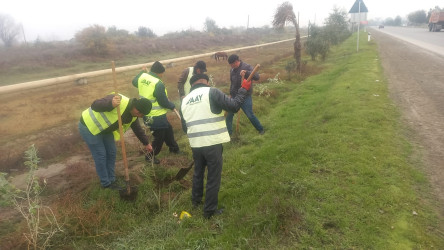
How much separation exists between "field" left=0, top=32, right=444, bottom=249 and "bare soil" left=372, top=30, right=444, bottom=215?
0.63ft

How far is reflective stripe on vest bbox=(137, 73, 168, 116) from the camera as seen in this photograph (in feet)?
15.6

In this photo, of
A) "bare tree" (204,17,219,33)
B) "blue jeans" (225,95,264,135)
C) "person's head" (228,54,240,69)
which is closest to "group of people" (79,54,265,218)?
"person's head" (228,54,240,69)

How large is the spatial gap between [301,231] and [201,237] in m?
1.09

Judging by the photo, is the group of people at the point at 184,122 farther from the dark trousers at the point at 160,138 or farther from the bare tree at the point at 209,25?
the bare tree at the point at 209,25

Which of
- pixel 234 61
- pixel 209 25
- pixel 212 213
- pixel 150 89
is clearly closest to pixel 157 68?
pixel 150 89

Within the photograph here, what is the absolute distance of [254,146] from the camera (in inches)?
225

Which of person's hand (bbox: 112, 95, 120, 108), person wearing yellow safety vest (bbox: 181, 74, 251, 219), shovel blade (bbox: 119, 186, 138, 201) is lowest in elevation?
shovel blade (bbox: 119, 186, 138, 201)

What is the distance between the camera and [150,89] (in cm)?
476

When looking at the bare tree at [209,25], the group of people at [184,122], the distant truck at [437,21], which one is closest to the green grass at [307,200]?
the group of people at [184,122]

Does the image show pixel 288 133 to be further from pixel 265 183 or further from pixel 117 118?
pixel 117 118

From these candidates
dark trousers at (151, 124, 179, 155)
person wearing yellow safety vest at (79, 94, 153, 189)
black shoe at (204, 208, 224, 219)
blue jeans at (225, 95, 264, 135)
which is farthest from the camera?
blue jeans at (225, 95, 264, 135)

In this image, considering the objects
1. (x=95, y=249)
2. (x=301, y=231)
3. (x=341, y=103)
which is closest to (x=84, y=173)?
(x=95, y=249)

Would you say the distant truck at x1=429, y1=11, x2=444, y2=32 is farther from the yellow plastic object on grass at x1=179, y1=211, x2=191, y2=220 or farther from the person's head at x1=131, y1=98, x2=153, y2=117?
the yellow plastic object on grass at x1=179, y1=211, x2=191, y2=220

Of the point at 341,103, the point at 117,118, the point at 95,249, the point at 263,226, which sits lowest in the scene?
the point at 95,249
